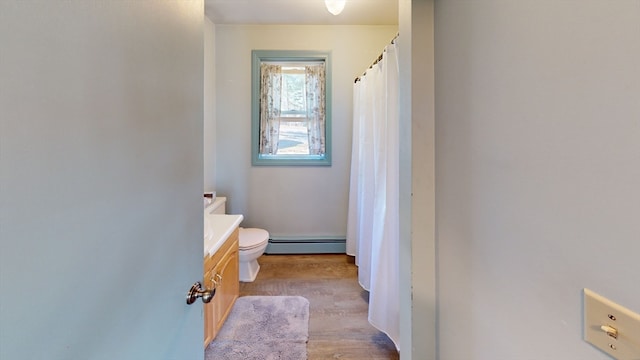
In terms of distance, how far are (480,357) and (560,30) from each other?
876 mm

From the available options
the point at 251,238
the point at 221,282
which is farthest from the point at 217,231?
the point at 251,238

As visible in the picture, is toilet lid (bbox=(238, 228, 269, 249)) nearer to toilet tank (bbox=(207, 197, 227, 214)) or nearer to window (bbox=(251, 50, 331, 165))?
toilet tank (bbox=(207, 197, 227, 214))

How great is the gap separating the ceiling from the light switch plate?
298 cm

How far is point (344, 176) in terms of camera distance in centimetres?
→ 345

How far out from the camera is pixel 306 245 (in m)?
3.45

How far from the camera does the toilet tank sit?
9.20 ft

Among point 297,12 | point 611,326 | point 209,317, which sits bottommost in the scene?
point 209,317

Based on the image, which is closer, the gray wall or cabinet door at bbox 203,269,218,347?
the gray wall

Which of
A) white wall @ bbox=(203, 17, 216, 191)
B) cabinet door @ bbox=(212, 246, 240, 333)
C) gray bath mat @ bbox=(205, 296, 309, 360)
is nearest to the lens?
gray bath mat @ bbox=(205, 296, 309, 360)

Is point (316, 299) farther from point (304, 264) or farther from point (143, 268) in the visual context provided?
point (143, 268)

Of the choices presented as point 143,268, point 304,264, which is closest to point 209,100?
point 304,264

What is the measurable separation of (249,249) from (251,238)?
0.63 feet

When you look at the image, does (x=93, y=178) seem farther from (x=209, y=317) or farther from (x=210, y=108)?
(x=210, y=108)

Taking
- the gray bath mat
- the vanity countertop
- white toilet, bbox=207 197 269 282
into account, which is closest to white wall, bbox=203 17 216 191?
white toilet, bbox=207 197 269 282
